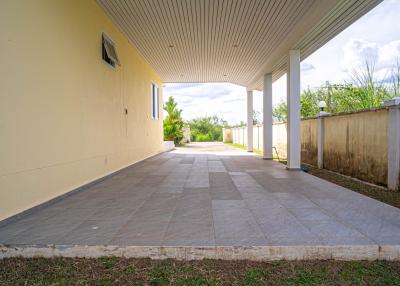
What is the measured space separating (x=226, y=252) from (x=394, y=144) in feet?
13.0

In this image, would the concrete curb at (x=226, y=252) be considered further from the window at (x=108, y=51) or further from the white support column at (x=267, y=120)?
the white support column at (x=267, y=120)

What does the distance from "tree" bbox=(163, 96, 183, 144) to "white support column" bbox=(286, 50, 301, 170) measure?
1169cm

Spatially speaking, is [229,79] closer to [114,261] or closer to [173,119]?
[173,119]

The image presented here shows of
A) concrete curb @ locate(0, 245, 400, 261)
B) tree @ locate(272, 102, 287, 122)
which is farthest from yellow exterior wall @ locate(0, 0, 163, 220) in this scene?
tree @ locate(272, 102, 287, 122)

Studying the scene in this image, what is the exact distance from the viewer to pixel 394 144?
4316 mm

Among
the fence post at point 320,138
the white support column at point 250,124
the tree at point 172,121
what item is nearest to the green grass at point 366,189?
the fence post at point 320,138

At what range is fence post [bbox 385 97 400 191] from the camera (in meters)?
4.26

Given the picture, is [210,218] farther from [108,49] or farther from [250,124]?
[250,124]

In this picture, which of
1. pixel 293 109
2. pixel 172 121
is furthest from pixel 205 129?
pixel 293 109

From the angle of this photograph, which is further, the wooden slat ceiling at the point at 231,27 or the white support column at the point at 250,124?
the white support column at the point at 250,124

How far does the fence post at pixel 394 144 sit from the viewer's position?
Result: 4.26 metres

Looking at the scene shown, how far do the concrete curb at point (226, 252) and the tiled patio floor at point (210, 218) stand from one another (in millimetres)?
57

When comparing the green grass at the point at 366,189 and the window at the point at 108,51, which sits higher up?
the window at the point at 108,51

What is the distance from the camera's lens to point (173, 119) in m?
18.1
